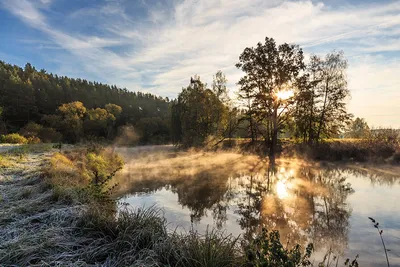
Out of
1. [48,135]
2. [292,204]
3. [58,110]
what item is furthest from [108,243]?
[58,110]

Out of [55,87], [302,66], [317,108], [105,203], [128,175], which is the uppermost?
[55,87]

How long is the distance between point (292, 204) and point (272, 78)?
15433 mm

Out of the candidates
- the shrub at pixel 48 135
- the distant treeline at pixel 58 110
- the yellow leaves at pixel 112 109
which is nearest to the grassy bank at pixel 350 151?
the shrub at pixel 48 135

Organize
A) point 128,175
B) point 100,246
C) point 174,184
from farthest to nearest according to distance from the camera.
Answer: point 128,175
point 174,184
point 100,246

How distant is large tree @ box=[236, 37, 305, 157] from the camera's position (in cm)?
1992

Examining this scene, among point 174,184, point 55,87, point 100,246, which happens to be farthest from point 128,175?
point 55,87

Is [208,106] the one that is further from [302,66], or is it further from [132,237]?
[132,237]

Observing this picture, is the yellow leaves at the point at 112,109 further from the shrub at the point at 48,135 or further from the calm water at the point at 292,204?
the calm water at the point at 292,204

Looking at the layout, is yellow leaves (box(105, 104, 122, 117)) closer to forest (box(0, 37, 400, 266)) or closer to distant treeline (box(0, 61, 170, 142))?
distant treeline (box(0, 61, 170, 142))

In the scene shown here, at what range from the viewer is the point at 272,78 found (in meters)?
20.5

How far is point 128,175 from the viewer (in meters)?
12.6

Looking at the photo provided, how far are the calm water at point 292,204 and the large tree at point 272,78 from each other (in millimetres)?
9090

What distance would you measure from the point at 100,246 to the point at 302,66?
811 inches

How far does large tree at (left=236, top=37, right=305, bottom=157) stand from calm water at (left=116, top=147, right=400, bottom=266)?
358 inches
